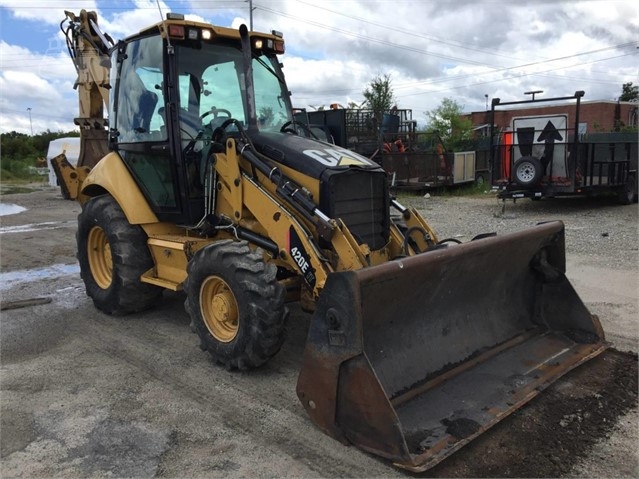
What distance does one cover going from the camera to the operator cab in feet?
16.3

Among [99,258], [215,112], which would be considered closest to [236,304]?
[215,112]

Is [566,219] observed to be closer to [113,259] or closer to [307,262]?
[307,262]

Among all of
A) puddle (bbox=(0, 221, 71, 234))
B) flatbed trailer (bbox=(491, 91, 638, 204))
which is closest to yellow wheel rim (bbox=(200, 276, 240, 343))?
Result: puddle (bbox=(0, 221, 71, 234))

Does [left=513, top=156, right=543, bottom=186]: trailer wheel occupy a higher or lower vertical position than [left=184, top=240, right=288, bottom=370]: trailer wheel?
higher

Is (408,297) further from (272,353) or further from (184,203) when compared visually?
(184,203)

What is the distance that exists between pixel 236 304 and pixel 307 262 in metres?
0.63

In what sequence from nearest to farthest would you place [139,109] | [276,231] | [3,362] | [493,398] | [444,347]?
[493,398], [444,347], [276,231], [3,362], [139,109]

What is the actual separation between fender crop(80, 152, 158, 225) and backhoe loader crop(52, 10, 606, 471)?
0.02m

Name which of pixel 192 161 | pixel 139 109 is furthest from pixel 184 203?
pixel 139 109

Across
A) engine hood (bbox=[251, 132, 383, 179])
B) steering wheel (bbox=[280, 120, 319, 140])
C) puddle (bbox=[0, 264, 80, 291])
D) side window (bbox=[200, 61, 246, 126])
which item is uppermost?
side window (bbox=[200, 61, 246, 126])

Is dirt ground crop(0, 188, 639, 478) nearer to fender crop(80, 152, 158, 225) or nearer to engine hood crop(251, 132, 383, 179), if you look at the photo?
fender crop(80, 152, 158, 225)

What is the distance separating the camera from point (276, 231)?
173 inches

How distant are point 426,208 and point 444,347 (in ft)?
36.9

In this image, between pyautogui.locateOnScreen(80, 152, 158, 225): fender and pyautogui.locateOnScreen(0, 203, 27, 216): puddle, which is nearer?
pyautogui.locateOnScreen(80, 152, 158, 225): fender
